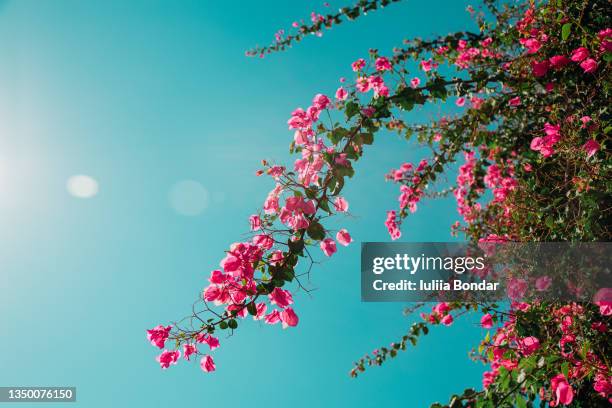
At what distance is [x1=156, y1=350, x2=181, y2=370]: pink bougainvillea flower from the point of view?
5.93 feet

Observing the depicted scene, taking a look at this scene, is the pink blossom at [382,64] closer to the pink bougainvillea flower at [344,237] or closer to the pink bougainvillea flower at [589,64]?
the pink bougainvillea flower at [589,64]

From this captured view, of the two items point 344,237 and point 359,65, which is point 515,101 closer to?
point 359,65

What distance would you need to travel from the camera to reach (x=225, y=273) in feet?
5.63

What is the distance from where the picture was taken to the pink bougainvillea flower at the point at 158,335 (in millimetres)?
1753

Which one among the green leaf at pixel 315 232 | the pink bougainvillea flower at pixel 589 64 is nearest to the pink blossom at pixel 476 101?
the pink bougainvillea flower at pixel 589 64

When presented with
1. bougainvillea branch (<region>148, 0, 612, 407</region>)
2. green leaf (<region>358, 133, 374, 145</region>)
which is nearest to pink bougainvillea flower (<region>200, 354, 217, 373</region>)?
bougainvillea branch (<region>148, 0, 612, 407</region>)

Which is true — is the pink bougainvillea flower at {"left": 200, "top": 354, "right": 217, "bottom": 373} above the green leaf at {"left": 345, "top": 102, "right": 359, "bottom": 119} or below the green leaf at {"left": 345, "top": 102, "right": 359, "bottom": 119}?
below

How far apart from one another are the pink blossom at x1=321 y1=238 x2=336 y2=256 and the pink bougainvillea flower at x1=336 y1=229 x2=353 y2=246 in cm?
15

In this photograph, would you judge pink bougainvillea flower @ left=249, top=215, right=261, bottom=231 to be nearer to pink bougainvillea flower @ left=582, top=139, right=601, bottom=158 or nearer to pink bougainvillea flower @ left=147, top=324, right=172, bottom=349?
pink bougainvillea flower @ left=147, top=324, right=172, bottom=349

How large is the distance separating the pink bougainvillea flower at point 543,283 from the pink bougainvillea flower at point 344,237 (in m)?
1.26

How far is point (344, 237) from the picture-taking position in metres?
2.08

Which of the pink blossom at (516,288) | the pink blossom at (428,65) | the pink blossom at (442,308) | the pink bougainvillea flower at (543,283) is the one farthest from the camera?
the pink blossom at (428,65)

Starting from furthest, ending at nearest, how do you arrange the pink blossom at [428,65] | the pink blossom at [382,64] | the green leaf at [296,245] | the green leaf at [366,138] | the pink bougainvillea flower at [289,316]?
1. the pink blossom at [428,65]
2. the pink blossom at [382,64]
3. the green leaf at [366,138]
4. the pink bougainvillea flower at [289,316]
5. the green leaf at [296,245]

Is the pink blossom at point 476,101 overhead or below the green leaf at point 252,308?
overhead
